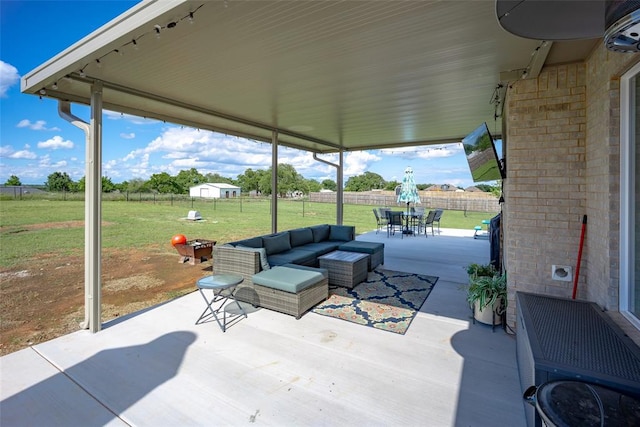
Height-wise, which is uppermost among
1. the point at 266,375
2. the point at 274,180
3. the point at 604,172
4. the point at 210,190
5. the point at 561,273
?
the point at 210,190

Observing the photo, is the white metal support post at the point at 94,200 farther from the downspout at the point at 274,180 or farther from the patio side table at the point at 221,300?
the downspout at the point at 274,180

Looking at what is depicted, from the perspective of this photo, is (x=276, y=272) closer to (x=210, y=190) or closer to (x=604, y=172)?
(x=604, y=172)

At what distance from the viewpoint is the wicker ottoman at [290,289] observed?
3.51 m

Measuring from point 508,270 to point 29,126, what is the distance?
16.2 metres

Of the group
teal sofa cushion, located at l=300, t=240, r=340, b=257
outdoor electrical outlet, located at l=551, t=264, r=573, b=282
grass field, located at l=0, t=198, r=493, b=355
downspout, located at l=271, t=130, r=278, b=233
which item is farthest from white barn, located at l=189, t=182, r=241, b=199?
outdoor electrical outlet, located at l=551, t=264, r=573, b=282

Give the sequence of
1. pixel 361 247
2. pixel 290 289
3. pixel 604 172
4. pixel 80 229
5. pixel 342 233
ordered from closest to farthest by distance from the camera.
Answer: pixel 604 172 → pixel 290 289 → pixel 361 247 → pixel 342 233 → pixel 80 229

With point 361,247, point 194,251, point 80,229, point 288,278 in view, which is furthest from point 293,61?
point 80,229

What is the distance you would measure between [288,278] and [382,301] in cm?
137

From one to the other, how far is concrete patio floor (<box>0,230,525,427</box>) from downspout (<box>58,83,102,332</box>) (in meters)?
0.29

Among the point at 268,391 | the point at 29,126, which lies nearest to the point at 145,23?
the point at 268,391

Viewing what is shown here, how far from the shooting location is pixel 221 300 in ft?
13.3

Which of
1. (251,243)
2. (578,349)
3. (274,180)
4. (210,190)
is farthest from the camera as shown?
(210,190)

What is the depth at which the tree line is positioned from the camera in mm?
19234

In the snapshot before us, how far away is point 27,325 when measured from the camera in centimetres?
328
